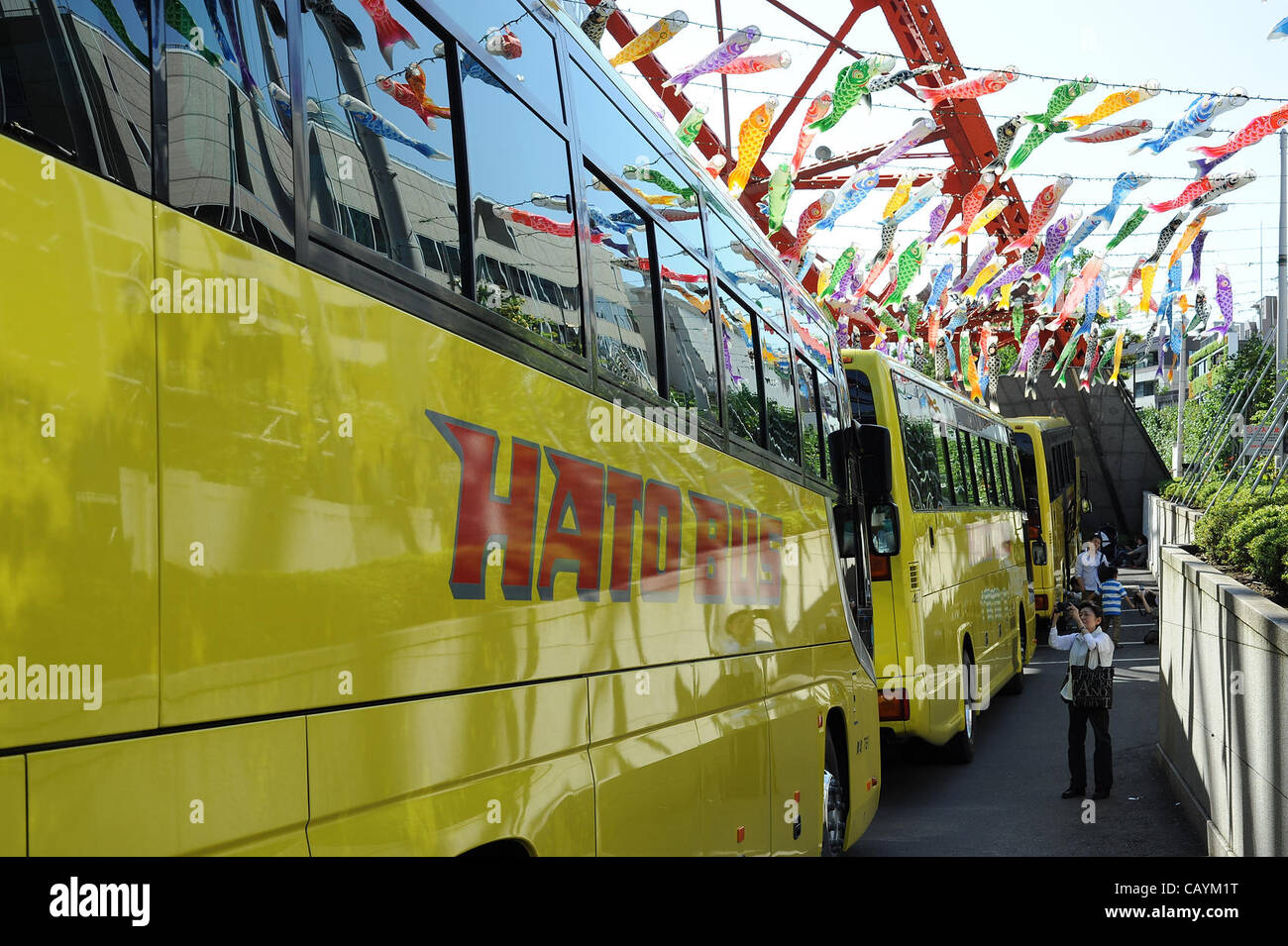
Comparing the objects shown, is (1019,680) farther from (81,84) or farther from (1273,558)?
(81,84)

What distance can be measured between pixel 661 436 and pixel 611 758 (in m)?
1.24

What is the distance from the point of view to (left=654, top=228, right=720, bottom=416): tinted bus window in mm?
4847

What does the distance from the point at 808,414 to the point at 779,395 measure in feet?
3.35

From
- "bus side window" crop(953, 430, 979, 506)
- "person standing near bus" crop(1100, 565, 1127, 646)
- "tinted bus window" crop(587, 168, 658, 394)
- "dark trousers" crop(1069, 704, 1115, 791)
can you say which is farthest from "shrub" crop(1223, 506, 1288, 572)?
"tinted bus window" crop(587, 168, 658, 394)

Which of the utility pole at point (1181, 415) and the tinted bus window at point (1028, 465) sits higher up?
the utility pole at point (1181, 415)

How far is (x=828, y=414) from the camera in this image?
852 cm

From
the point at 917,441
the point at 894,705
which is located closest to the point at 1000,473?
the point at 917,441

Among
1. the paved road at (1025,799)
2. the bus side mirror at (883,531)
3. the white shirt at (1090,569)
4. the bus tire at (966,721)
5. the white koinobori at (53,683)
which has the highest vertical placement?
the bus side mirror at (883,531)

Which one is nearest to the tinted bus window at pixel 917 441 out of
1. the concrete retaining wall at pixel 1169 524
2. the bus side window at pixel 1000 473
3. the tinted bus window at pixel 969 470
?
the tinted bus window at pixel 969 470

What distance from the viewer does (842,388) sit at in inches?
360

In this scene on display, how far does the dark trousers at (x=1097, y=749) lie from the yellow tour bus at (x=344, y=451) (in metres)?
5.94

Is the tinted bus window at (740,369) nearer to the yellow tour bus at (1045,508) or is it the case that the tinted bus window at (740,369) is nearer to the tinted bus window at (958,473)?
the tinted bus window at (958,473)

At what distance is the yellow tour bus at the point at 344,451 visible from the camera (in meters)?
1.94
